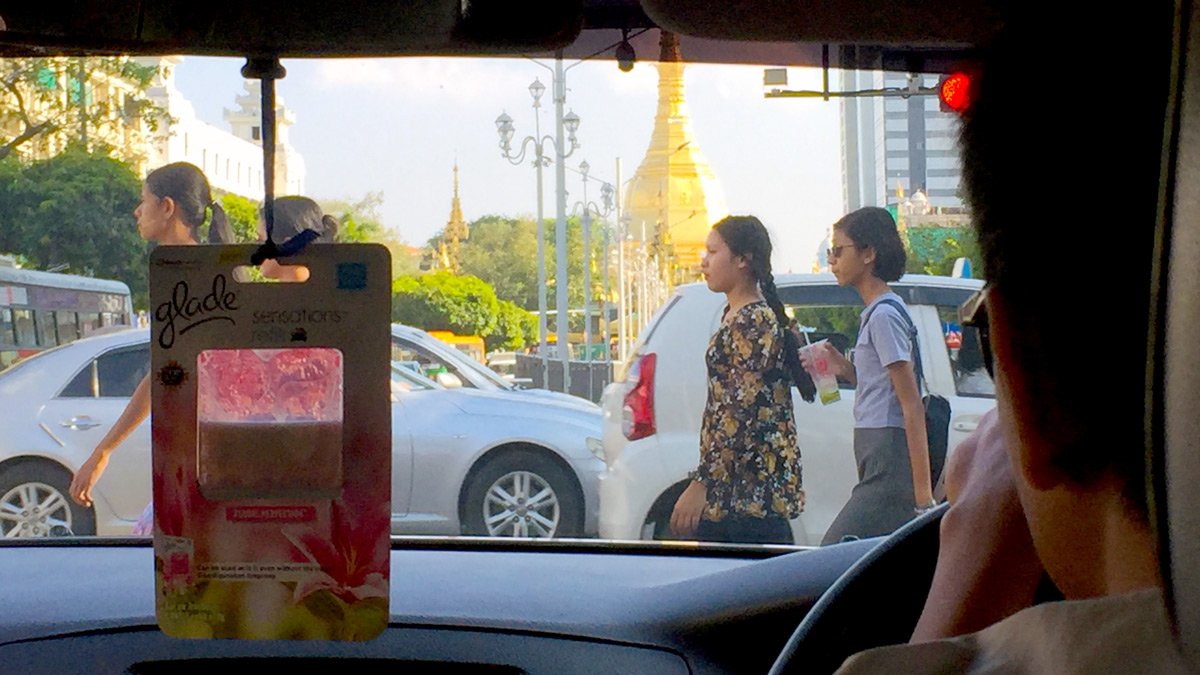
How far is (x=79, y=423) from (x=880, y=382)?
2710mm

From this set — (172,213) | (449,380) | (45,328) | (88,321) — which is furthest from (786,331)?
(45,328)

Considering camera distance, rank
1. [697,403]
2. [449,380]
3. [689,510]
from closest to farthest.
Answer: [689,510]
[697,403]
[449,380]

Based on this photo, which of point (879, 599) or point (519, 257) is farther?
point (519, 257)

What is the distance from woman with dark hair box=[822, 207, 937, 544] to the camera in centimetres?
369

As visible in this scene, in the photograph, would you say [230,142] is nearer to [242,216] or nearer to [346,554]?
[242,216]

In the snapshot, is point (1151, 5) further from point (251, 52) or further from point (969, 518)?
point (251, 52)

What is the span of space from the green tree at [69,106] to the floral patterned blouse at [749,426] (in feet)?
5.75

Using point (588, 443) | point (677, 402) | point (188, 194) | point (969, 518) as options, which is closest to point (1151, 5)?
point (969, 518)

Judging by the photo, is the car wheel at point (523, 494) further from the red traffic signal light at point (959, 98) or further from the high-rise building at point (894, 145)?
the red traffic signal light at point (959, 98)

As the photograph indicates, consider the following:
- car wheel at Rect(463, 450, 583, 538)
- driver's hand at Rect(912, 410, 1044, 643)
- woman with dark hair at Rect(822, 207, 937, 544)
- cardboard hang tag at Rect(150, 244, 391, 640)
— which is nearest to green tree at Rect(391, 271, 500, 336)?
car wheel at Rect(463, 450, 583, 538)

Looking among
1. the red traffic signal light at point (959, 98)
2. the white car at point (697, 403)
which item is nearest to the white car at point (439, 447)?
the white car at point (697, 403)

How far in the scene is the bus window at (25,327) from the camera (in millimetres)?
6859

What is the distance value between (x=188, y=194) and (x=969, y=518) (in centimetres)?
210

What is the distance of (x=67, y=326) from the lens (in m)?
6.20
